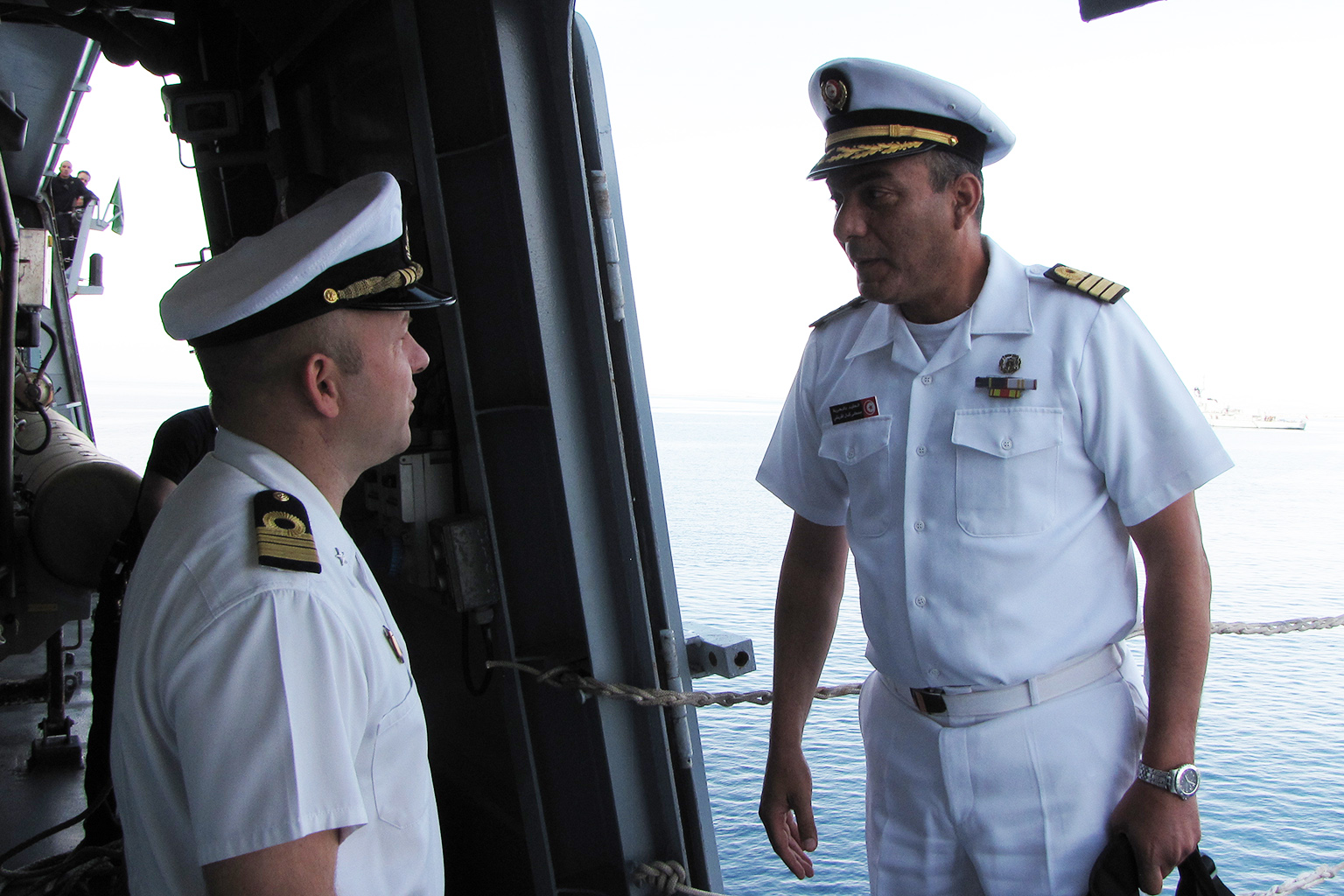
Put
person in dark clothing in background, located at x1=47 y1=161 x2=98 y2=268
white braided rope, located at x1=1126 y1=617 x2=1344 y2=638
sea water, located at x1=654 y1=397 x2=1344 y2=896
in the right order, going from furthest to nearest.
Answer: person in dark clothing in background, located at x1=47 y1=161 x2=98 y2=268, sea water, located at x1=654 y1=397 x2=1344 y2=896, white braided rope, located at x1=1126 y1=617 x2=1344 y2=638

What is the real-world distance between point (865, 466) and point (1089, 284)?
0.46m

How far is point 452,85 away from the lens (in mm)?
2367

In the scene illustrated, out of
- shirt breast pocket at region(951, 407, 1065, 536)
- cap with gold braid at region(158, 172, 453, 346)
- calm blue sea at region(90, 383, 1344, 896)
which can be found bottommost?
calm blue sea at region(90, 383, 1344, 896)

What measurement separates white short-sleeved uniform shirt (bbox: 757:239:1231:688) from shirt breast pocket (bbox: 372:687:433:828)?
802 millimetres

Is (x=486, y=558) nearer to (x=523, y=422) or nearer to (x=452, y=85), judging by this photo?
(x=523, y=422)

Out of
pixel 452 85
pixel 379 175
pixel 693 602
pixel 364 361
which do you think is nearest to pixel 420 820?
pixel 364 361

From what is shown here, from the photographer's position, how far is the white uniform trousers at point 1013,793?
1.46 meters

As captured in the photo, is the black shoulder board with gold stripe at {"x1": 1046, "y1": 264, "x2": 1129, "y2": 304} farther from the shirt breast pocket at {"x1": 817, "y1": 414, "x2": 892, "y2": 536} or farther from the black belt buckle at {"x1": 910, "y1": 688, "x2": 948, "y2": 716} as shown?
the black belt buckle at {"x1": 910, "y1": 688, "x2": 948, "y2": 716}

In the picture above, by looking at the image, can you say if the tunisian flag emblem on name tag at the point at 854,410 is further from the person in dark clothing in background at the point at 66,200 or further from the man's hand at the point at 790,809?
the person in dark clothing in background at the point at 66,200

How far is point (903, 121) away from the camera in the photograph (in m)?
1.62

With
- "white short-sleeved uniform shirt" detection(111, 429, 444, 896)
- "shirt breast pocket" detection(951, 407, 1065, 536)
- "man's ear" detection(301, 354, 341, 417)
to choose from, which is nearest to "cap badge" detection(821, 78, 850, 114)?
"shirt breast pocket" detection(951, 407, 1065, 536)

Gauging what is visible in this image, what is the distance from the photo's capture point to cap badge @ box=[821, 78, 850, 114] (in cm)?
170

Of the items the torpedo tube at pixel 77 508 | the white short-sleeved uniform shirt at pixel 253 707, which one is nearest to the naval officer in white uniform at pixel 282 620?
the white short-sleeved uniform shirt at pixel 253 707

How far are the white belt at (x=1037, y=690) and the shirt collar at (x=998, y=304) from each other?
532mm
